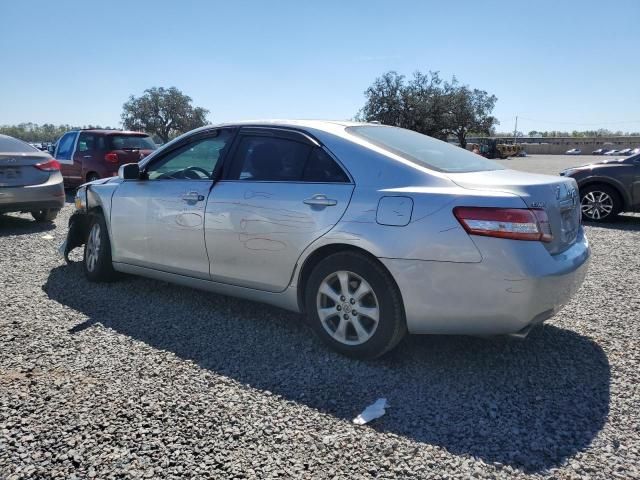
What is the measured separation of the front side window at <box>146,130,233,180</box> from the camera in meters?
4.12

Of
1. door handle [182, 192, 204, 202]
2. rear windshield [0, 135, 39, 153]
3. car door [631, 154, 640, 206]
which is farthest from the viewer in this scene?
car door [631, 154, 640, 206]

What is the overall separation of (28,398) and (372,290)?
210cm

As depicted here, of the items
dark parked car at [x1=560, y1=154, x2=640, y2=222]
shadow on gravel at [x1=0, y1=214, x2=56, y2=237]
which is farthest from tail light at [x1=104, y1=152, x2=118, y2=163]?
dark parked car at [x1=560, y1=154, x2=640, y2=222]

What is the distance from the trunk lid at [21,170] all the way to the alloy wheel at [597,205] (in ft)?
31.2

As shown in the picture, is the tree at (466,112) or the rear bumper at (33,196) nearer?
the rear bumper at (33,196)

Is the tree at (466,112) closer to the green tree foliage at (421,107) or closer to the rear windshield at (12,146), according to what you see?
the green tree foliage at (421,107)

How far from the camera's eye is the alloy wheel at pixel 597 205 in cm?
923

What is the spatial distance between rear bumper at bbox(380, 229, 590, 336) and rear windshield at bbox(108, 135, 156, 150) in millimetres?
10359

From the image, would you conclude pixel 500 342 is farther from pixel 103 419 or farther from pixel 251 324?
pixel 103 419

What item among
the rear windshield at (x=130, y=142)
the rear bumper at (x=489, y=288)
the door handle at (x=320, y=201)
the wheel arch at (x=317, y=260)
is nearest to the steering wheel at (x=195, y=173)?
the door handle at (x=320, y=201)

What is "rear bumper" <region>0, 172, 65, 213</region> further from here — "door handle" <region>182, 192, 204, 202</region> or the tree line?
the tree line

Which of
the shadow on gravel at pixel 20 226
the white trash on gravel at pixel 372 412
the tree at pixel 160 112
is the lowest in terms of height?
the white trash on gravel at pixel 372 412

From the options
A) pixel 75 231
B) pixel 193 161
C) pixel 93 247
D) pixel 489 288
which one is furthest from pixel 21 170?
pixel 489 288

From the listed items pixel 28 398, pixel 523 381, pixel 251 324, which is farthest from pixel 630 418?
pixel 28 398
